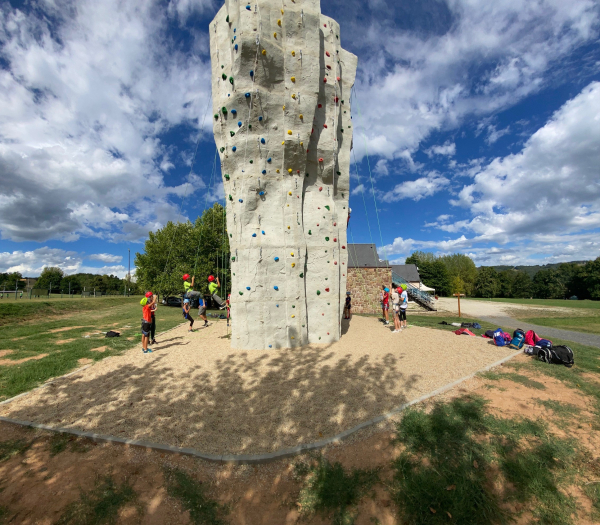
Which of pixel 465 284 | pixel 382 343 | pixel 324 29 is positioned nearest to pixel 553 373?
pixel 382 343

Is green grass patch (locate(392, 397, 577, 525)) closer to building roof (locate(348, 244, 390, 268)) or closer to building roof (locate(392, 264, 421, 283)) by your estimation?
building roof (locate(348, 244, 390, 268))

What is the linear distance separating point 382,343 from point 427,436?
4.96 m

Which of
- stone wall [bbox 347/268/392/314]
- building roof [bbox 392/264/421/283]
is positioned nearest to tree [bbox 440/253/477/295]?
building roof [bbox 392/264/421/283]

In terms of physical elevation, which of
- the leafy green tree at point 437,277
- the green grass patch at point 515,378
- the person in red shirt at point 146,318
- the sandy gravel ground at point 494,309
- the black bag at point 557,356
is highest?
the leafy green tree at point 437,277

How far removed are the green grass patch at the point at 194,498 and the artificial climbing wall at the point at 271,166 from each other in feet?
16.1

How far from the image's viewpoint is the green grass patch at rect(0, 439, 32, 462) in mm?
3896

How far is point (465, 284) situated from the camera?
66.9m

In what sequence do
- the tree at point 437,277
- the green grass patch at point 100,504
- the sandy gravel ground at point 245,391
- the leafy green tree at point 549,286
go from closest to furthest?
the green grass patch at point 100,504 → the sandy gravel ground at point 245,391 → the leafy green tree at point 549,286 → the tree at point 437,277

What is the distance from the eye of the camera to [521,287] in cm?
6381

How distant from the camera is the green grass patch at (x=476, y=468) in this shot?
312 centimetres

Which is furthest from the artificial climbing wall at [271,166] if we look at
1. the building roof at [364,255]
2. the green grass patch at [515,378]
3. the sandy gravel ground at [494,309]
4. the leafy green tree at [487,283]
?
the leafy green tree at [487,283]

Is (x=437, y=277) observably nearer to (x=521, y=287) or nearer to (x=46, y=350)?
(x=521, y=287)

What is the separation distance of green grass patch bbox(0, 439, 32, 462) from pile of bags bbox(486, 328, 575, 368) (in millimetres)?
10016

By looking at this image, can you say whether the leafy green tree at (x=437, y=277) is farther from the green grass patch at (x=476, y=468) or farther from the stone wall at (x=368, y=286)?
the green grass patch at (x=476, y=468)
